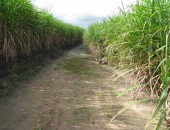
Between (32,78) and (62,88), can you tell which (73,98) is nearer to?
(62,88)

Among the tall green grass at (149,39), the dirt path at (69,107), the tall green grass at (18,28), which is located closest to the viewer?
the tall green grass at (149,39)

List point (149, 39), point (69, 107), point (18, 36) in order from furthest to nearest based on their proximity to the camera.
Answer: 1. point (18, 36)
2. point (69, 107)
3. point (149, 39)

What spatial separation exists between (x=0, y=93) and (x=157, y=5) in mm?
2986

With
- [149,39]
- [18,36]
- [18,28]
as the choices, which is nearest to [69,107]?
[149,39]

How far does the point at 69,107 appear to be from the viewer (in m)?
4.57

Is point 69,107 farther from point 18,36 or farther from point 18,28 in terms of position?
point 18,28

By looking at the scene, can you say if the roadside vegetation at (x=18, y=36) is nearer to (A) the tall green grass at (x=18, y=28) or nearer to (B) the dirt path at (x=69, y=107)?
(A) the tall green grass at (x=18, y=28)

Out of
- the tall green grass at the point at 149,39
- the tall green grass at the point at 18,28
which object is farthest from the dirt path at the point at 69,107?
the tall green grass at the point at 18,28

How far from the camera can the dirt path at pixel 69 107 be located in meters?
3.85

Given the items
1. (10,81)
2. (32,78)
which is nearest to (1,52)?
(10,81)

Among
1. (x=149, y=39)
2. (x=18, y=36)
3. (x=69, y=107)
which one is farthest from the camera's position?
(x=18, y=36)

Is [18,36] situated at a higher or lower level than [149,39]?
higher

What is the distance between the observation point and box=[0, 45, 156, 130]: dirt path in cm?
385

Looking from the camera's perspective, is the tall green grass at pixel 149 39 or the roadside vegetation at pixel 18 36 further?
the roadside vegetation at pixel 18 36
